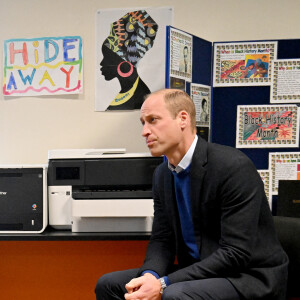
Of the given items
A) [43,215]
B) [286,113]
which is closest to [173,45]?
[286,113]

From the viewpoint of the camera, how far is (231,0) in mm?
2289

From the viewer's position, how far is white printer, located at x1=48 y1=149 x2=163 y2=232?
6.09 ft

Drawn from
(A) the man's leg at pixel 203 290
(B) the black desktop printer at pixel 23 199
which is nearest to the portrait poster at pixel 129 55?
(B) the black desktop printer at pixel 23 199

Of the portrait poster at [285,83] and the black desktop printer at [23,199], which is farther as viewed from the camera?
the portrait poster at [285,83]

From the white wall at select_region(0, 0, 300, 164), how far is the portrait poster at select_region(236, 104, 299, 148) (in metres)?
0.47

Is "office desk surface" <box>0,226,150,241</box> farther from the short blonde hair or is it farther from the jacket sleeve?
the short blonde hair

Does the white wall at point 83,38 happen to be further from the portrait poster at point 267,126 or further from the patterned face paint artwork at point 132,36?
the portrait poster at point 267,126

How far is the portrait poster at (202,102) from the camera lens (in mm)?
2075

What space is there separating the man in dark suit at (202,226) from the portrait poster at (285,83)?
89cm

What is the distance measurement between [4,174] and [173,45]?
108 cm

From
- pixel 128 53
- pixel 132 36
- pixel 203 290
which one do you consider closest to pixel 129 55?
pixel 128 53

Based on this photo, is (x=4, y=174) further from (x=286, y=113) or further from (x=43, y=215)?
(x=286, y=113)

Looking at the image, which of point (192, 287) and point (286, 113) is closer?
point (192, 287)

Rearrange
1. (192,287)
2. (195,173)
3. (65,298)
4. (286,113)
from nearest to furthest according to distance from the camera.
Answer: (192,287) < (195,173) < (286,113) < (65,298)
